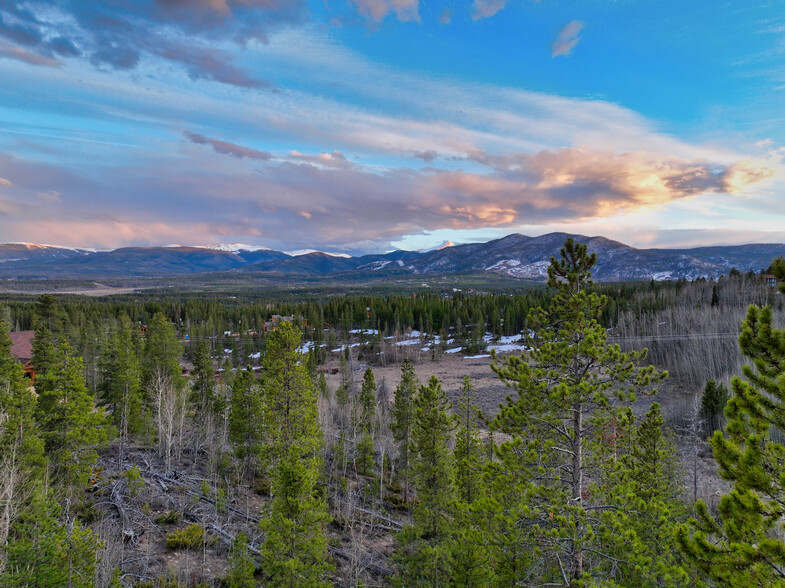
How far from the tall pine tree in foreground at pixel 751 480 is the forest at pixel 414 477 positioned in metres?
0.03

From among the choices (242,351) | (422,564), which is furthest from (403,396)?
(242,351)

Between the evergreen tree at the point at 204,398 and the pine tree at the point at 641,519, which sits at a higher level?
the pine tree at the point at 641,519

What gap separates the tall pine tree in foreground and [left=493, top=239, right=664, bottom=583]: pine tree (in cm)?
417

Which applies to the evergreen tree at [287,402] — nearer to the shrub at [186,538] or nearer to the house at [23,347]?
the shrub at [186,538]

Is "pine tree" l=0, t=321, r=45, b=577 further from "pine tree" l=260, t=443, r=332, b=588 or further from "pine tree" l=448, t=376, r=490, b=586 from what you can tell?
"pine tree" l=448, t=376, r=490, b=586

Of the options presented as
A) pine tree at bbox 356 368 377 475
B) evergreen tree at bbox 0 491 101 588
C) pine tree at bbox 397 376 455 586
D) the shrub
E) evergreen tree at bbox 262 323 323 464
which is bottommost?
pine tree at bbox 356 368 377 475

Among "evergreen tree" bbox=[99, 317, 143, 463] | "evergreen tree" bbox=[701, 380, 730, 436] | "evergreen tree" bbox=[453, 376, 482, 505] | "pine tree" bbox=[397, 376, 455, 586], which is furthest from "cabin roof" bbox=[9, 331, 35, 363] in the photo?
"evergreen tree" bbox=[701, 380, 730, 436]

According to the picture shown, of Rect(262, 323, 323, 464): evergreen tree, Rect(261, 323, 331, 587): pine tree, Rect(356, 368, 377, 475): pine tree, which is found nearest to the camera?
Rect(261, 323, 331, 587): pine tree

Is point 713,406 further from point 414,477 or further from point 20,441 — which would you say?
point 20,441

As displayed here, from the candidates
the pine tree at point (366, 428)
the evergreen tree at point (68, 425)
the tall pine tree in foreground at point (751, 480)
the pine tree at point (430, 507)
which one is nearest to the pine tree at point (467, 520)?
the pine tree at point (430, 507)

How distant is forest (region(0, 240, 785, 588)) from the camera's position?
6.62 meters

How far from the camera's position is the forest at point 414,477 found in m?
6.62

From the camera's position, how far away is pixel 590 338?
11.2m

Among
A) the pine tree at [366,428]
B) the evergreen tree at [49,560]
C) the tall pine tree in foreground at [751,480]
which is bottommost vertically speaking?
the pine tree at [366,428]
